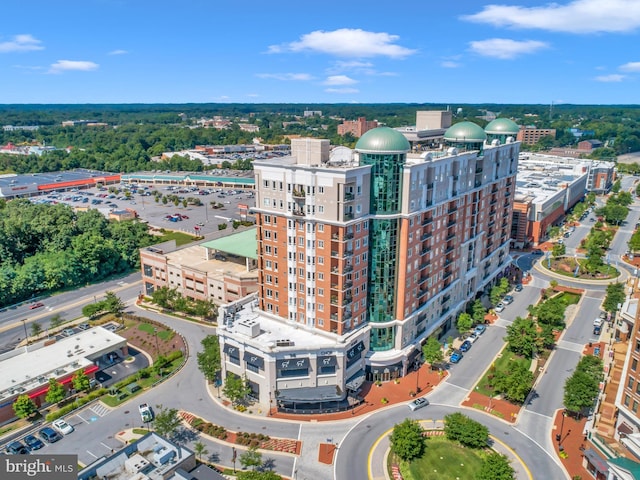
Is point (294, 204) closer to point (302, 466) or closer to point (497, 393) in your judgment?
point (302, 466)

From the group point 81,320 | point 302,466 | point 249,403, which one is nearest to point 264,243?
point 249,403

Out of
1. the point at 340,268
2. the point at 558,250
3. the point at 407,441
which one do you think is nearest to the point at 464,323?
the point at 340,268

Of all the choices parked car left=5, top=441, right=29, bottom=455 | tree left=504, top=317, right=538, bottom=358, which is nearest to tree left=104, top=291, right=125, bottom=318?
parked car left=5, top=441, right=29, bottom=455

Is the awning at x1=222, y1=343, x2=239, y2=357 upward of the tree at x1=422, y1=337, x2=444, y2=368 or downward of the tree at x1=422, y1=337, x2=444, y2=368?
upward

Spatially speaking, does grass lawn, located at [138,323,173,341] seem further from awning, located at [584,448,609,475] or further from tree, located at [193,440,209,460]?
awning, located at [584,448,609,475]

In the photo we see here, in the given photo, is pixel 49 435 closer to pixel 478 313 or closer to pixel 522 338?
pixel 478 313

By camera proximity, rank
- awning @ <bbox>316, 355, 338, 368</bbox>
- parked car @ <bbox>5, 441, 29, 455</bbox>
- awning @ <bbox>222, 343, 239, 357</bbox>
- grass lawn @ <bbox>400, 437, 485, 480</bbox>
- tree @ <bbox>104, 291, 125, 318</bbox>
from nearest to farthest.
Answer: grass lawn @ <bbox>400, 437, 485, 480</bbox>
parked car @ <bbox>5, 441, 29, 455</bbox>
awning @ <bbox>316, 355, 338, 368</bbox>
awning @ <bbox>222, 343, 239, 357</bbox>
tree @ <bbox>104, 291, 125, 318</bbox>
